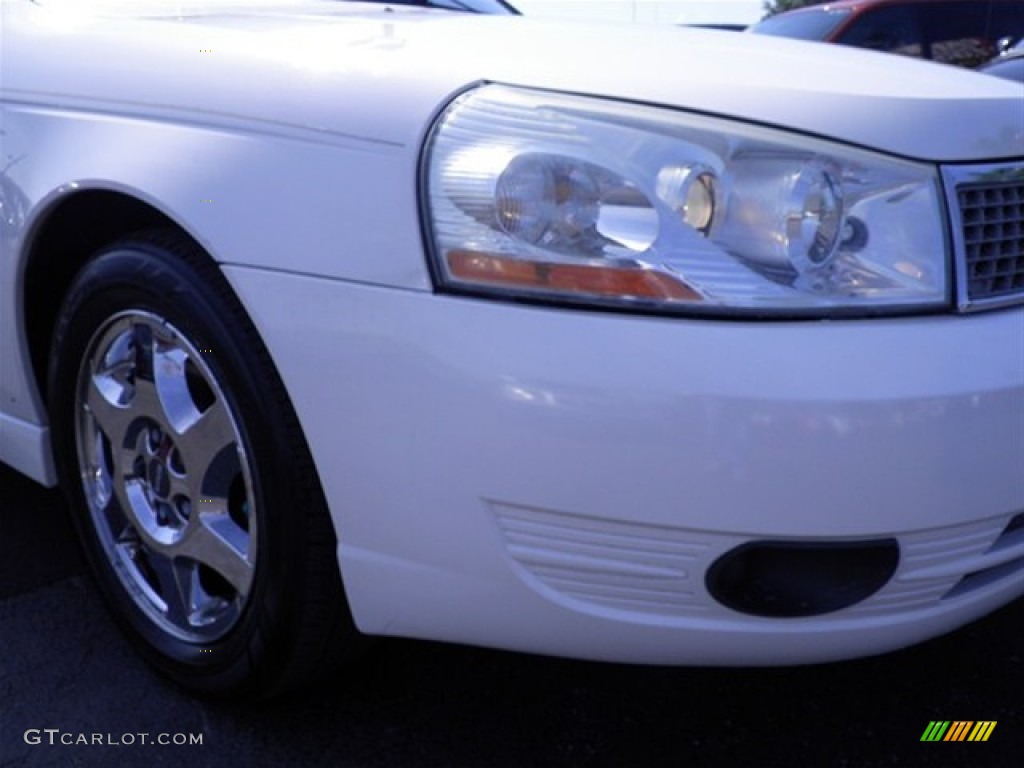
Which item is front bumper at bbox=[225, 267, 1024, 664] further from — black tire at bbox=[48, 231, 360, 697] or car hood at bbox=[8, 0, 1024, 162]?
car hood at bbox=[8, 0, 1024, 162]

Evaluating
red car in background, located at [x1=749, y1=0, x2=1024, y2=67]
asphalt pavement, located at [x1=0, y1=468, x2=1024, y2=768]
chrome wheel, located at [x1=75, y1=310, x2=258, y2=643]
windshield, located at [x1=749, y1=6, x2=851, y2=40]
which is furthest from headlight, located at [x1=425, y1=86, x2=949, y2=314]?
red car in background, located at [x1=749, y1=0, x2=1024, y2=67]

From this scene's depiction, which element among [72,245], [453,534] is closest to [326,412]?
[453,534]

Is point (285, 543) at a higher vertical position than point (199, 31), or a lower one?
lower

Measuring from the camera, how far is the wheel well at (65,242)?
204 centimetres

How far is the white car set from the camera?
1499mm

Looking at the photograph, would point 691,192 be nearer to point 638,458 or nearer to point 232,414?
point 638,458

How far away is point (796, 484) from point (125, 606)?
141cm

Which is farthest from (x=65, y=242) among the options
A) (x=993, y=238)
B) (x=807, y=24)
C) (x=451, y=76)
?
(x=807, y=24)

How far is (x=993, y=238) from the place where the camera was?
1.71 metres

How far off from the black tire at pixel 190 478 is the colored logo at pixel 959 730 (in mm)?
1064

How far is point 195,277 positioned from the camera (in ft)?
6.04

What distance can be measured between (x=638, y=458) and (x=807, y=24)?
8364mm

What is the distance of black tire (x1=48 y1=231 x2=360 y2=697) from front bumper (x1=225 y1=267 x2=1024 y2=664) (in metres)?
0.09

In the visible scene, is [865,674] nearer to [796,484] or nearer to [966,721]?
[966,721]
